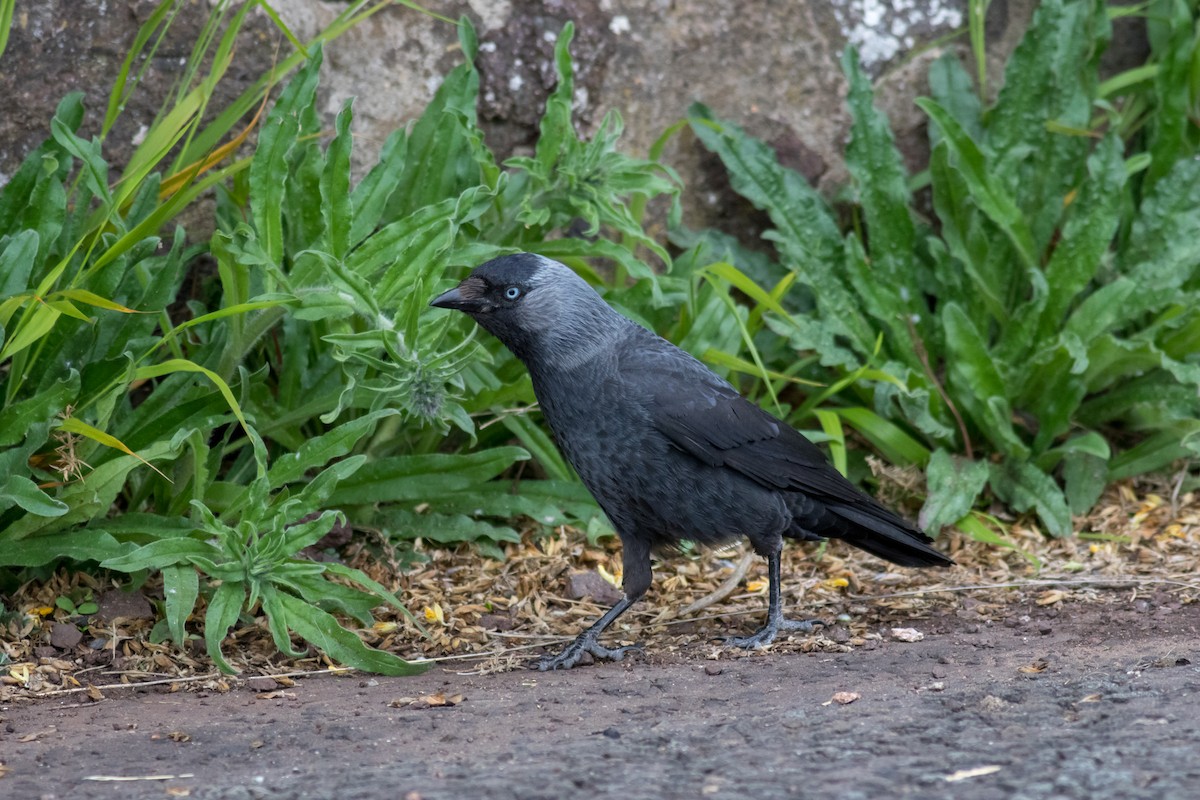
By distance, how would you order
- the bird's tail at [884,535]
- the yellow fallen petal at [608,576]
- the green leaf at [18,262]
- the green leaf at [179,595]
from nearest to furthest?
the green leaf at [179,595] < the green leaf at [18,262] < the bird's tail at [884,535] < the yellow fallen petal at [608,576]

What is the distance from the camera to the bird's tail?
3918 mm

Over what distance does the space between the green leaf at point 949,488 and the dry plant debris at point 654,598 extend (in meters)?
0.16

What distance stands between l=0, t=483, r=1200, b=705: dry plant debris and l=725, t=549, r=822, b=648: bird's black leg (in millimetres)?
56

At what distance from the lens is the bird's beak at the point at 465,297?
3680 mm

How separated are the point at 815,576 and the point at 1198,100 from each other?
2494mm

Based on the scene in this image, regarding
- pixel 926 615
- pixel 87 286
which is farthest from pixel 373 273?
pixel 926 615

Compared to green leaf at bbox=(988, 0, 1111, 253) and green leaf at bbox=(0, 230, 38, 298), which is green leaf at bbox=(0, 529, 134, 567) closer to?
green leaf at bbox=(0, 230, 38, 298)

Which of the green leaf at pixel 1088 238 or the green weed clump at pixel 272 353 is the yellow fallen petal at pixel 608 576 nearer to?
the green weed clump at pixel 272 353

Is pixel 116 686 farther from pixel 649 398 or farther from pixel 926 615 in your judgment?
pixel 926 615

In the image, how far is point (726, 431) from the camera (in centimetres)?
372

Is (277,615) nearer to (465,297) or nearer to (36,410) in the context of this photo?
(36,410)

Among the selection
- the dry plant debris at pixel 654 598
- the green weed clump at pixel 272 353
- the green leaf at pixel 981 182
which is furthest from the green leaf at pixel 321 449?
the green leaf at pixel 981 182

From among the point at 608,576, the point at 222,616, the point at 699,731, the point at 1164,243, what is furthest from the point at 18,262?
the point at 1164,243

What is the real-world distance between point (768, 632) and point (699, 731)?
113 cm
